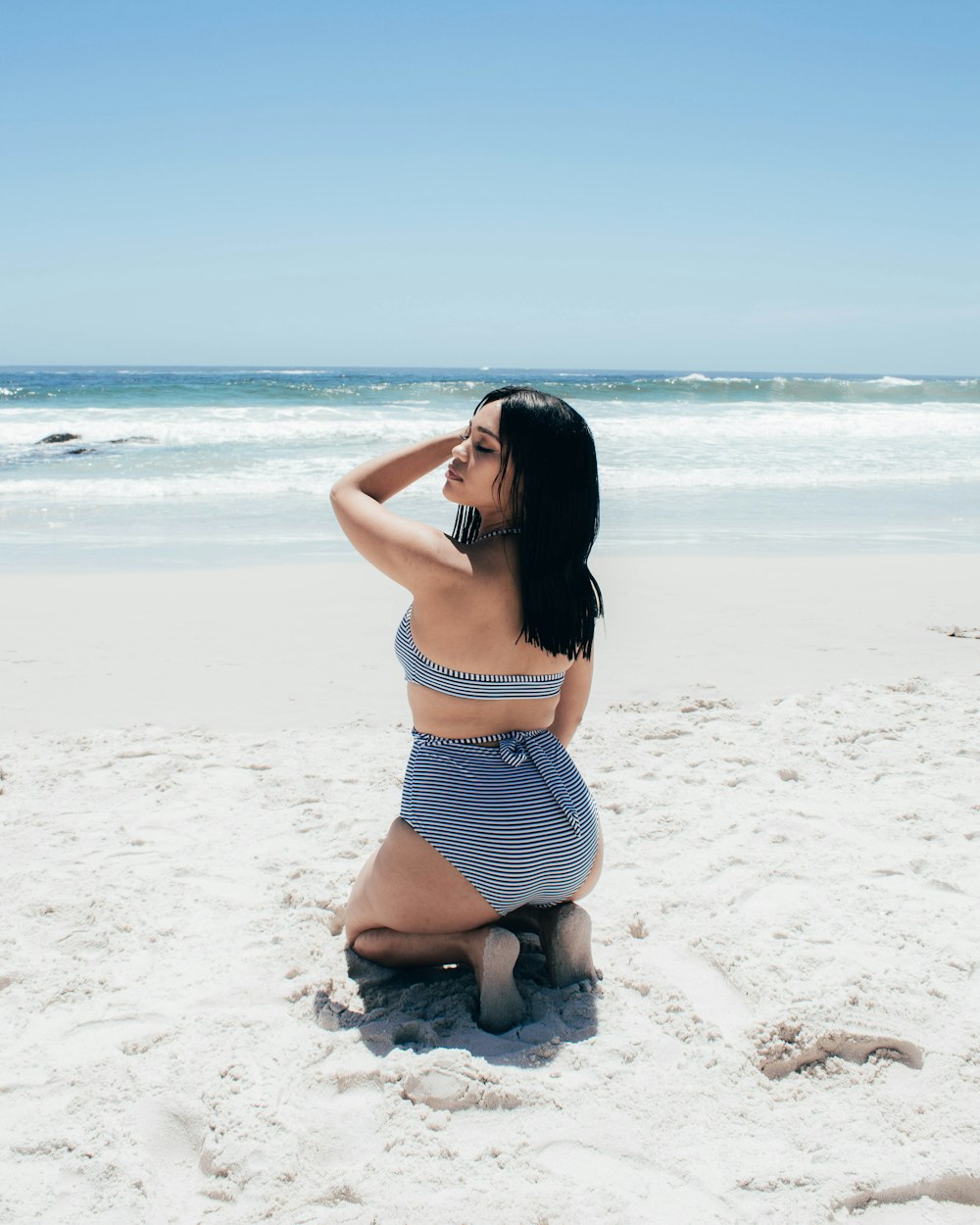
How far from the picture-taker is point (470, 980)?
2447mm

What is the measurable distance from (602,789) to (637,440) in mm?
16552

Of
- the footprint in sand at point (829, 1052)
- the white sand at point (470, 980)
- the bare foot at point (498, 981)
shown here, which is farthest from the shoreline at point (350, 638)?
the footprint in sand at point (829, 1052)

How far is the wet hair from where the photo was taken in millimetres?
2127

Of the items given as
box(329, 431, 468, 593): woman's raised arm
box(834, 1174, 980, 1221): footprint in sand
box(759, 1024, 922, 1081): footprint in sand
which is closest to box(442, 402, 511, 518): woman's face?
box(329, 431, 468, 593): woman's raised arm

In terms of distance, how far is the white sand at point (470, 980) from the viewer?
1.80 m

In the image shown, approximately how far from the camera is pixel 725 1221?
1.69 m

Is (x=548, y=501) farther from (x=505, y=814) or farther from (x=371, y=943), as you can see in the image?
(x=371, y=943)

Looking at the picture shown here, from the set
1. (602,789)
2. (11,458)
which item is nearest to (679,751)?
(602,789)

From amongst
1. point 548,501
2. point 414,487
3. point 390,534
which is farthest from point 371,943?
point 414,487

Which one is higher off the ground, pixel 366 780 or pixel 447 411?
pixel 447 411

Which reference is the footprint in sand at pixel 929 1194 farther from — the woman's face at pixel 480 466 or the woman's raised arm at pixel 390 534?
the woman's face at pixel 480 466

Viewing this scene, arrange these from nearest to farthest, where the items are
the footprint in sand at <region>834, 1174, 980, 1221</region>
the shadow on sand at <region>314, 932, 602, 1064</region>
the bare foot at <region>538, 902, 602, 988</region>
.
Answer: the footprint in sand at <region>834, 1174, 980, 1221</region>
the shadow on sand at <region>314, 932, 602, 1064</region>
the bare foot at <region>538, 902, 602, 988</region>

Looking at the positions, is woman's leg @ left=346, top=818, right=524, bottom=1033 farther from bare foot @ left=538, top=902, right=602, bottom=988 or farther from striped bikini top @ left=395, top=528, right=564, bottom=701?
striped bikini top @ left=395, top=528, right=564, bottom=701

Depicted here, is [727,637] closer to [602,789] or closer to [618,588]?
[618,588]
